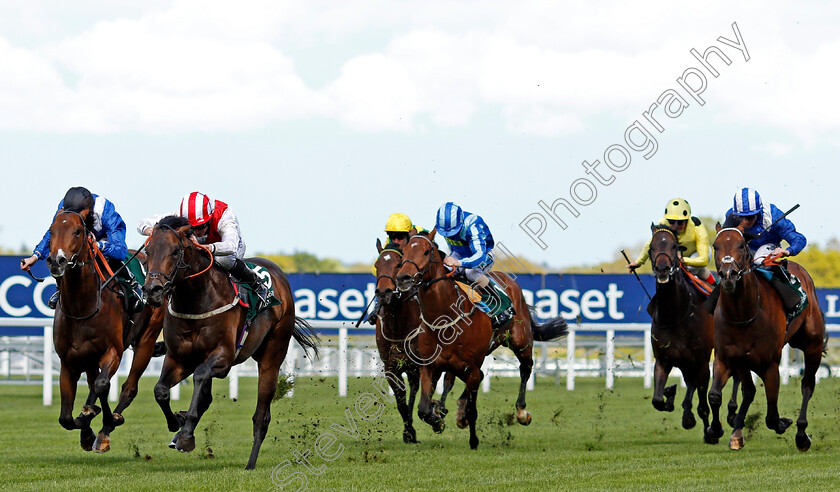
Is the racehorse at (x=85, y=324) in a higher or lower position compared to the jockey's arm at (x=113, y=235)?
lower

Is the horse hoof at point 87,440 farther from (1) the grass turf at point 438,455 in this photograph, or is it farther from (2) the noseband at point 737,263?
(2) the noseband at point 737,263

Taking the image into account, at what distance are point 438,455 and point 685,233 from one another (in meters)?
2.76

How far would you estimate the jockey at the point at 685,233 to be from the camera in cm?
906

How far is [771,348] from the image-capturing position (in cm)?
848

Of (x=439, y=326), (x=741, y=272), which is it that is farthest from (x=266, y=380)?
(x=741, y=272)

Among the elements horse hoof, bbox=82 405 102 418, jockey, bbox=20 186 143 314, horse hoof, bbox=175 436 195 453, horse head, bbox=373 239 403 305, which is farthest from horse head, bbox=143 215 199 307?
horse head, bbox=373 239 403 305

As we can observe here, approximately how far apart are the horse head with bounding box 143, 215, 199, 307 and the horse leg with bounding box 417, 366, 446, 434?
200 centimetres

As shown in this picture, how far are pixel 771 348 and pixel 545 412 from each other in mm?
4633

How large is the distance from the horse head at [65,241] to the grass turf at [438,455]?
1.33 meters

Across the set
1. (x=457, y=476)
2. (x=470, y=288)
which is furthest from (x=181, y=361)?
(x=470, y=288)

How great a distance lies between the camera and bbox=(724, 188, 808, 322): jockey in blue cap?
882 cm

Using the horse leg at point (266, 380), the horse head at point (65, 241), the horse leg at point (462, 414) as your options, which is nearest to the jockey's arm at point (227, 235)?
the horse head at point (65, 241)

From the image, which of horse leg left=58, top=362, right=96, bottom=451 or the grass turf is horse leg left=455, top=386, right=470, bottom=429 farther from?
horse leg left=58, top=362, right=96, bottom=451

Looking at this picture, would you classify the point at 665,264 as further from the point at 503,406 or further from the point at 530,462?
the point at 503,406
